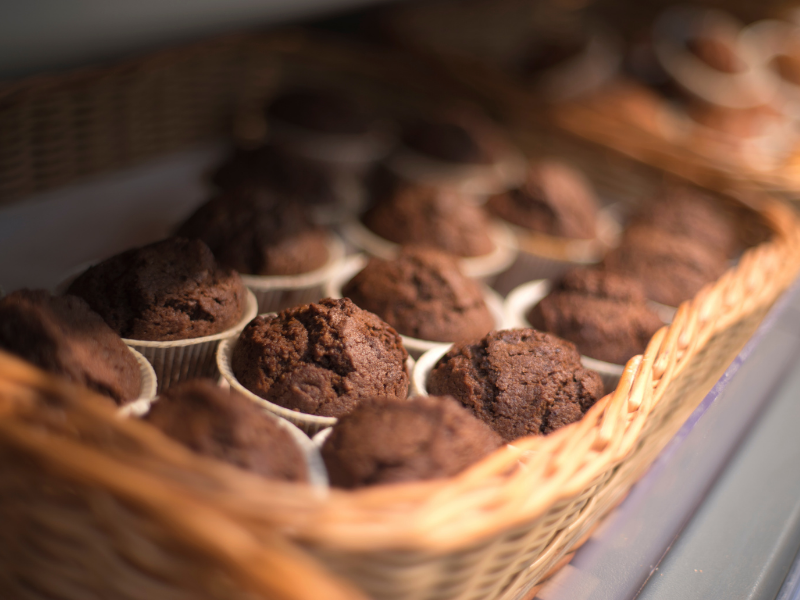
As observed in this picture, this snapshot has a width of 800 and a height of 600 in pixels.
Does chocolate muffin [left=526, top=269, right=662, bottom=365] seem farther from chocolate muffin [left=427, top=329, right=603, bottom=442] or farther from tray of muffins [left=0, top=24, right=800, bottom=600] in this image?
chocolate muffin [left=427, top=329, right=603, bottom=442]

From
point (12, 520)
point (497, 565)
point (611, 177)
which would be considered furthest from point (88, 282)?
point (611, 177)

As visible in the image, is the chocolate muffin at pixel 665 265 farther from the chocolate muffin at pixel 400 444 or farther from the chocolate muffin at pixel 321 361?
the chocolate muffin at pixel 400 444

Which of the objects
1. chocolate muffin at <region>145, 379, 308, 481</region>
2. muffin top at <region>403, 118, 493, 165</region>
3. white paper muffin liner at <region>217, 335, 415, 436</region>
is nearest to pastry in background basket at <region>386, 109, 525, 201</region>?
muffin top at <region>403, 118, 493, 165</region>

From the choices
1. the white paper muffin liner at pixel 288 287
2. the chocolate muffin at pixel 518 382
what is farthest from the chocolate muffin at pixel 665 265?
the white paper muffin liner at pixel 288 287

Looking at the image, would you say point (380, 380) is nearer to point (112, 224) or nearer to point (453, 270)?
point (453, 270)

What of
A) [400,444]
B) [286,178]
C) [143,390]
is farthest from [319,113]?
[400,444]
